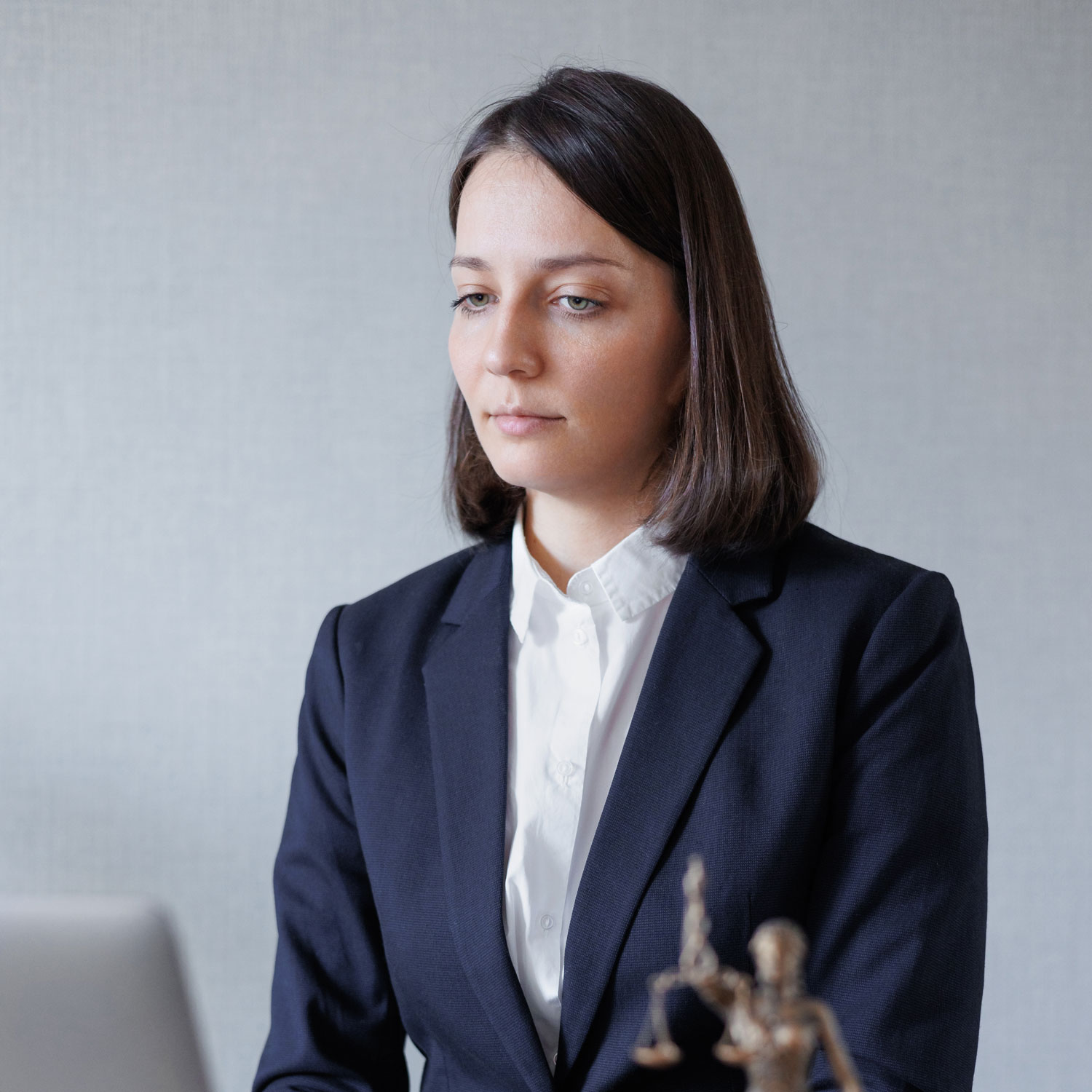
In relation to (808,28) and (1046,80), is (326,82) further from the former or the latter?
(1046,80)

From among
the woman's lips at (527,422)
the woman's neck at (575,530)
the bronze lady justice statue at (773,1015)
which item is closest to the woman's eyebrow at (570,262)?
the woman's lips at (527,422)

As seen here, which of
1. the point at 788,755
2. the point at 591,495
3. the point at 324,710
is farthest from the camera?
the point at 324,710

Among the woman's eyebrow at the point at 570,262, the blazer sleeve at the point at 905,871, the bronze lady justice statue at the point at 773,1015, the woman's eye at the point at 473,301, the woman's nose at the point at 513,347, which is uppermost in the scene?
the woman's eyebrow at the point at 570,262

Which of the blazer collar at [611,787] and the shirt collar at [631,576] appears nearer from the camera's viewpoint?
the blazer collar at [611,787]

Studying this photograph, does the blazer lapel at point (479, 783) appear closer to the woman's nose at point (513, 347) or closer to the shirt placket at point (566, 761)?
the shirt placket at point (566, 761)

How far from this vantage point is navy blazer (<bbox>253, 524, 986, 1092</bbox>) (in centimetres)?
105

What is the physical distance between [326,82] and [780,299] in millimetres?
805

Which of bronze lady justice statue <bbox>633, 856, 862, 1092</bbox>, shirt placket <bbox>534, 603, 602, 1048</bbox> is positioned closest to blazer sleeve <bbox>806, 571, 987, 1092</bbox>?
shirt placket <bbox>534, 603, 602, 1048</bbox>

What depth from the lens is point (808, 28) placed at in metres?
1.96

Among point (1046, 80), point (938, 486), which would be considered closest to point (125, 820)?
point (938, 486)

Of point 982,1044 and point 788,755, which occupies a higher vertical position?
point 788,755

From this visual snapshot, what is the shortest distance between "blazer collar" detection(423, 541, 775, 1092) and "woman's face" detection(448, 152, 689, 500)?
19 cm

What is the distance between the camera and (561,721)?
46.1 inches

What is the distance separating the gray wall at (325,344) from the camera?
1.93 m
